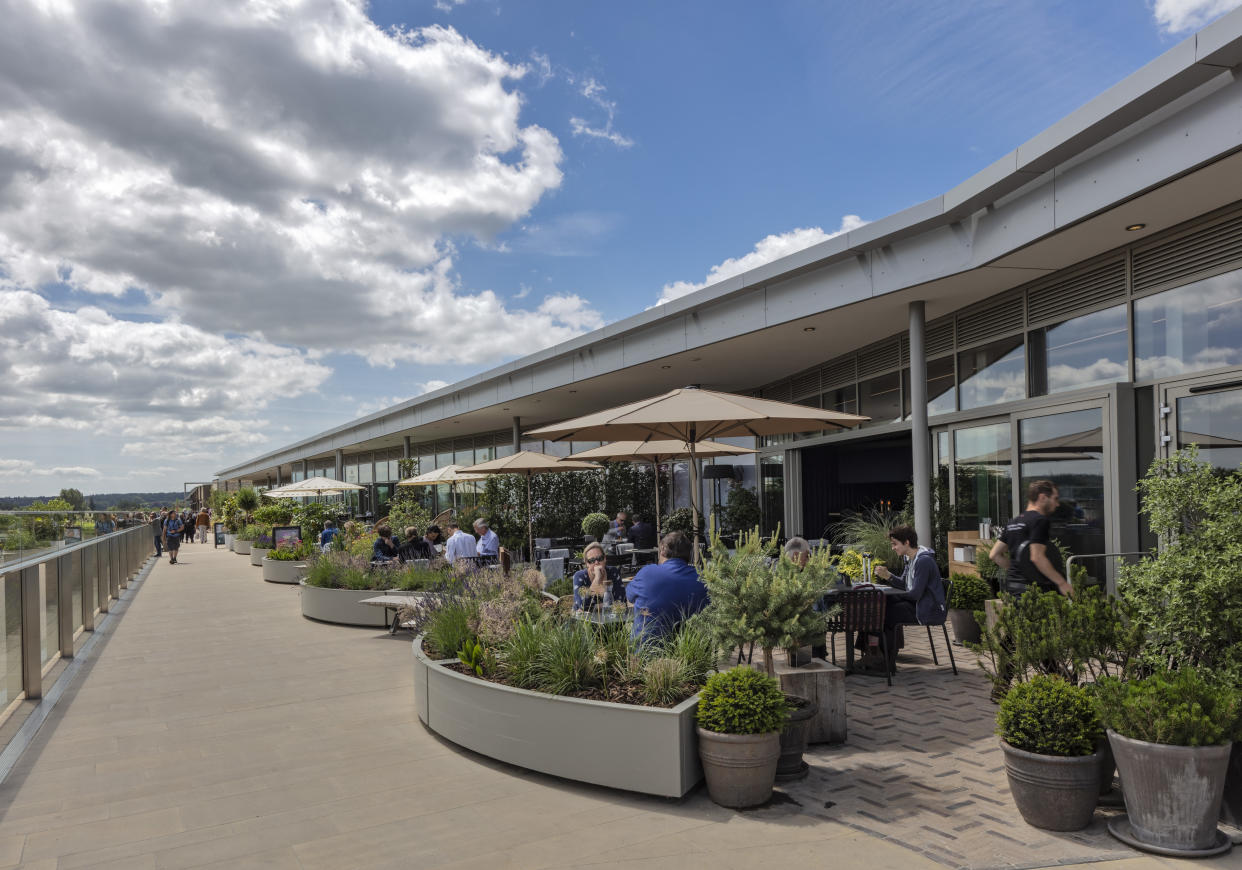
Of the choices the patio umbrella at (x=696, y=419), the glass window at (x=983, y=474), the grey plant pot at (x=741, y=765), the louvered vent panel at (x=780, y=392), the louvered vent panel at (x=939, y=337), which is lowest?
the grey plant pot at (x=741, y=765)

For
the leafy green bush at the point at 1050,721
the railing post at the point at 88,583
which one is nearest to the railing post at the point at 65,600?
the railing post at the point at 88,583

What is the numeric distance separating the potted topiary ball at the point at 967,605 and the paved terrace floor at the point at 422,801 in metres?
0.97

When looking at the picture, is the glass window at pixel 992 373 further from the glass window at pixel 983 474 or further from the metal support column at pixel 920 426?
the metal support column at pixel 920 426

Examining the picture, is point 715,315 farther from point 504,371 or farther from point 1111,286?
point 504,371

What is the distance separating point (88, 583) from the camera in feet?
38.8

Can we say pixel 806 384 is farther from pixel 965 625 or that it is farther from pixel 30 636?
pixel 30 636

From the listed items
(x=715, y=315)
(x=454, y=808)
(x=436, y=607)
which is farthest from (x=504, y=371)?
(x=454, y=808)

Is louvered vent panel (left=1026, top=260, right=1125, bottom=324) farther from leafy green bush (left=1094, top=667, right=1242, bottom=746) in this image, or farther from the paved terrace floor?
leafy green bush (left=1094, top=667, right=1242, bottom=746)

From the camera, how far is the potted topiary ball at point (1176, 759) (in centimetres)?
367

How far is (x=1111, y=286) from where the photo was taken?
9.30 metres

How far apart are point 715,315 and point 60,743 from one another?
10.7 meters

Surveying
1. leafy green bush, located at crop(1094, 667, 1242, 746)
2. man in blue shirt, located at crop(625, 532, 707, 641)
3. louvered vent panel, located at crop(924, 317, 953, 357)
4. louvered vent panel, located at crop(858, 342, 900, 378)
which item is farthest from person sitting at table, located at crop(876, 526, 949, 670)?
louvered vent panel, located at crop(858, 342, 900, 378)

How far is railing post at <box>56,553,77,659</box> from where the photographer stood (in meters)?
9.01

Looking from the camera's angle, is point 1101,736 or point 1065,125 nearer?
point 1101,736
